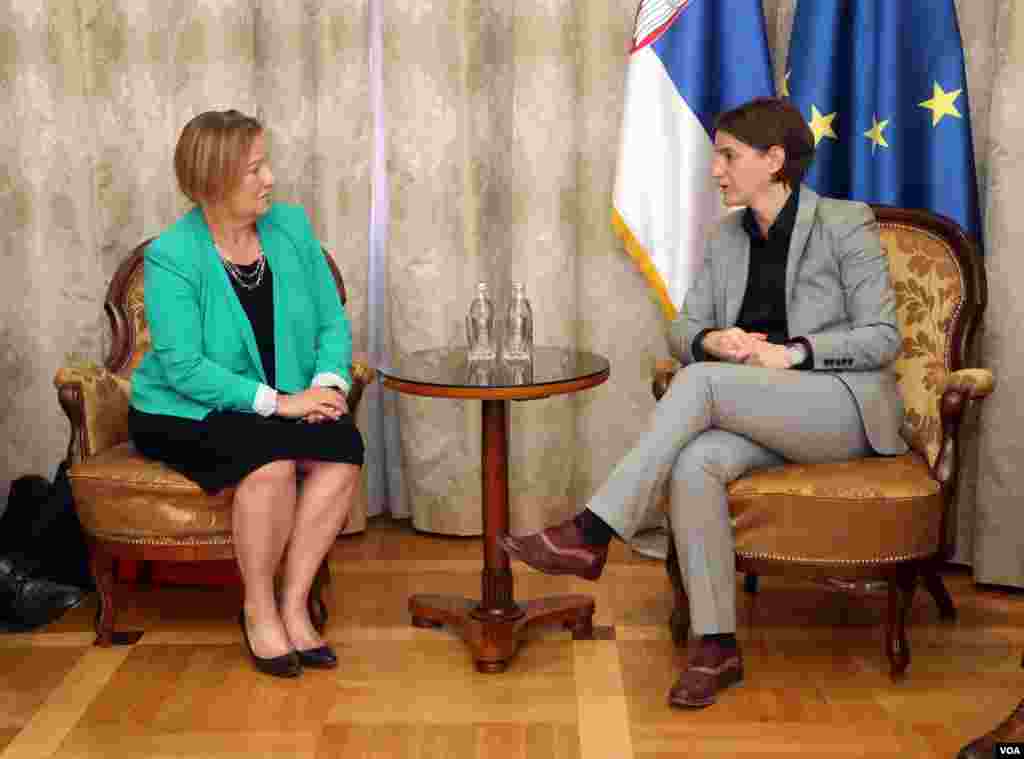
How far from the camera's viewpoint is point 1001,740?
2.36 metres

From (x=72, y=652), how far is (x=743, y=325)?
72.3 inches

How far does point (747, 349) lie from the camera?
9.70 ft

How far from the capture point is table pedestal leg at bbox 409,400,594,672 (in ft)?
9.71

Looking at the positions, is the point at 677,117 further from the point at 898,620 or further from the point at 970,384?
the point at 898,620

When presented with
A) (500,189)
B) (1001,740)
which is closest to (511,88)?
(500,189)

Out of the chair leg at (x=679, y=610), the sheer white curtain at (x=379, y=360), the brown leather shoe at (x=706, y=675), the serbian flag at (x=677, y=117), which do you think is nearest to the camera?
the brown leather shoe at (x=706, y=675)

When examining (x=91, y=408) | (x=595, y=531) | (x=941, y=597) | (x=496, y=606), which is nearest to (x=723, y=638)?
(x=595, y=531)

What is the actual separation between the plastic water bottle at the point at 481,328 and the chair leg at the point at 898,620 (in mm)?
1104

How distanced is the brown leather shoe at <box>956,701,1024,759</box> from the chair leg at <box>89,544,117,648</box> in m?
2.00

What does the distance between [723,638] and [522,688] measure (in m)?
0.47

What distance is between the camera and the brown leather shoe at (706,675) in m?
2.72

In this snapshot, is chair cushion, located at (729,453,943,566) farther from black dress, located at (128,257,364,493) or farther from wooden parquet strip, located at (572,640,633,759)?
black dress, located at (128,257,364,493)

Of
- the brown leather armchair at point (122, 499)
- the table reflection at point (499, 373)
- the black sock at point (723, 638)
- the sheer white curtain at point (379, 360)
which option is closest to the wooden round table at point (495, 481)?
the table reflection at point (499, 373)

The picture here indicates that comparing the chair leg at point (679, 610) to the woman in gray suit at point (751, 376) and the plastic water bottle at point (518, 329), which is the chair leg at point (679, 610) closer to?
the woman in gray suit at point (751, 376)
